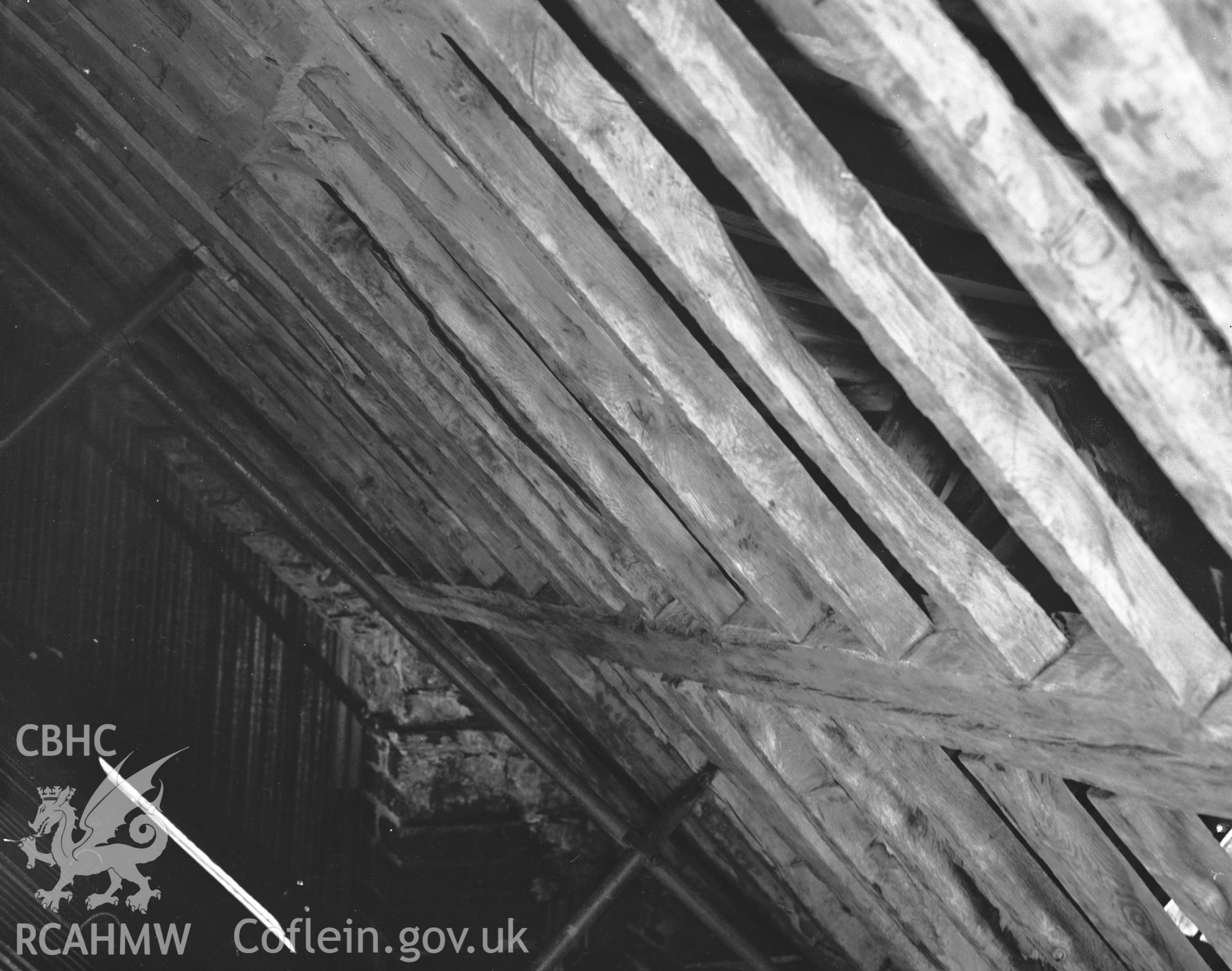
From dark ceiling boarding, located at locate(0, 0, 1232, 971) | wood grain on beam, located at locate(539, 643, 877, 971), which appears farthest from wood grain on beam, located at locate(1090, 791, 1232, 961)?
wood grain on beam, located at locate(539, 643, 877, 971)

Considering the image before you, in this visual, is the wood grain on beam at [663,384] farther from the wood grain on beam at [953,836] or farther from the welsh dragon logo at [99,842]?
the welsh dragon logo at [99,842]

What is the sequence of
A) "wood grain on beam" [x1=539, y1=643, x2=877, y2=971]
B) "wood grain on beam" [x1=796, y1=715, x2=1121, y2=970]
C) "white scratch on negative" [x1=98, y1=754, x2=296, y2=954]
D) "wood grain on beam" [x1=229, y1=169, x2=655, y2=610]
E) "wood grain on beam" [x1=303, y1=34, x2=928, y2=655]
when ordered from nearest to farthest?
"wood grain on beam" [x1=303, y1=34, x2=928, y2=655] → "wood grain on beam" [x1=796, y1=715, x2=1121, y2=970] → "wood grain on beam" [x1=229, y1=169, x2=655, y2=610] → "wood grain on beam" [x1=539, y1=643, x2=877, y2=971] → "white scratch on negative" [x1=98, y1=754, x2=296, y2=954]

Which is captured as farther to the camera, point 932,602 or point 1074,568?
point 932,602

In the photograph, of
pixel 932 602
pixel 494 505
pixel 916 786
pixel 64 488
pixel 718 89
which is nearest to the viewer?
pixel 718 89

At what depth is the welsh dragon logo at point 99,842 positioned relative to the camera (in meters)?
4.77

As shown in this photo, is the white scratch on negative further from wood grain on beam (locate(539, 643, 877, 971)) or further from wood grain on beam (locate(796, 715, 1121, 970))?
wood grain on beam (locate(796, 715, 1121, 970))

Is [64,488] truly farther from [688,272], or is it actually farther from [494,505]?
[688,272]

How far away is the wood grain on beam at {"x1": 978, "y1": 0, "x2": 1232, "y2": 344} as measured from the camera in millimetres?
1002

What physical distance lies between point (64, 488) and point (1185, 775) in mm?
4665

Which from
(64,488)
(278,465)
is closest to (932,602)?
(278,465)

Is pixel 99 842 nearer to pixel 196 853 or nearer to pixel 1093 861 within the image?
pixel 196 853

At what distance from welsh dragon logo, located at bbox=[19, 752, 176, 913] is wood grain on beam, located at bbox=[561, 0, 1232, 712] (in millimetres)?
4454

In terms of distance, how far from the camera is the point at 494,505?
3.37m

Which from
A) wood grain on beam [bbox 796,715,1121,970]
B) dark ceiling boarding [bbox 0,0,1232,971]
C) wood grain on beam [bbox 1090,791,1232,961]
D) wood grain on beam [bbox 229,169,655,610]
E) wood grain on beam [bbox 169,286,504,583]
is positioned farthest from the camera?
wood grain on beam [bbox 169,286,504,583]
